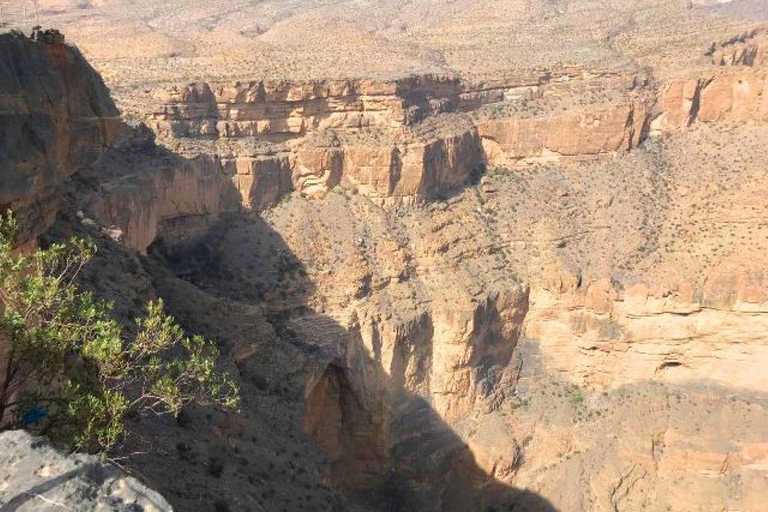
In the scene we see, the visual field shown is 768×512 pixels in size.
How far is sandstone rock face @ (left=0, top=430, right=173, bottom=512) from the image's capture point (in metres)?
7.74

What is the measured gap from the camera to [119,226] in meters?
28.0

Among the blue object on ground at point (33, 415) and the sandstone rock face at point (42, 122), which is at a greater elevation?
the sandstone rock face at point (42, 122)

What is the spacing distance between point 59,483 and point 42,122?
10.3 meters

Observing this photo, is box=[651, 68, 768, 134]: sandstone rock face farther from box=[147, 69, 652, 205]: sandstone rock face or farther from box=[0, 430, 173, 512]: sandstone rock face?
box=[0, 430, 173, 512]: sandstone rock face

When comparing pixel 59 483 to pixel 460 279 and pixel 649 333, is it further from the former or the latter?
pixel 649 333

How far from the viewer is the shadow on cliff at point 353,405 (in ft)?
106

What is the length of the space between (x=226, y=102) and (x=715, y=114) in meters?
30.8

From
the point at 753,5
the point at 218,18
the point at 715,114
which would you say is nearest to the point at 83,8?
the point at 218,18

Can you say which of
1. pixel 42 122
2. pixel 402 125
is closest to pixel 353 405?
pixel 402 125

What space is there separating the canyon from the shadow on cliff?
0.36 ft

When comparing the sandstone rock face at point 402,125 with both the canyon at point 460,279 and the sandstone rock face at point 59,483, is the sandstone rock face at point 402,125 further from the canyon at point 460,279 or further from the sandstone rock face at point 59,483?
the sandstone rock face at point 59,483

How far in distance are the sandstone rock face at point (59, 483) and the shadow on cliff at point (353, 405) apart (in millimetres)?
22912

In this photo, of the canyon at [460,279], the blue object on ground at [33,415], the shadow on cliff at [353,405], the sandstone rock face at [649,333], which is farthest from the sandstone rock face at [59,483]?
the sandstone rock face at [649,333]

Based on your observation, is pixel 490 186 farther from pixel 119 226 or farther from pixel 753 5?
pixel 753 5
